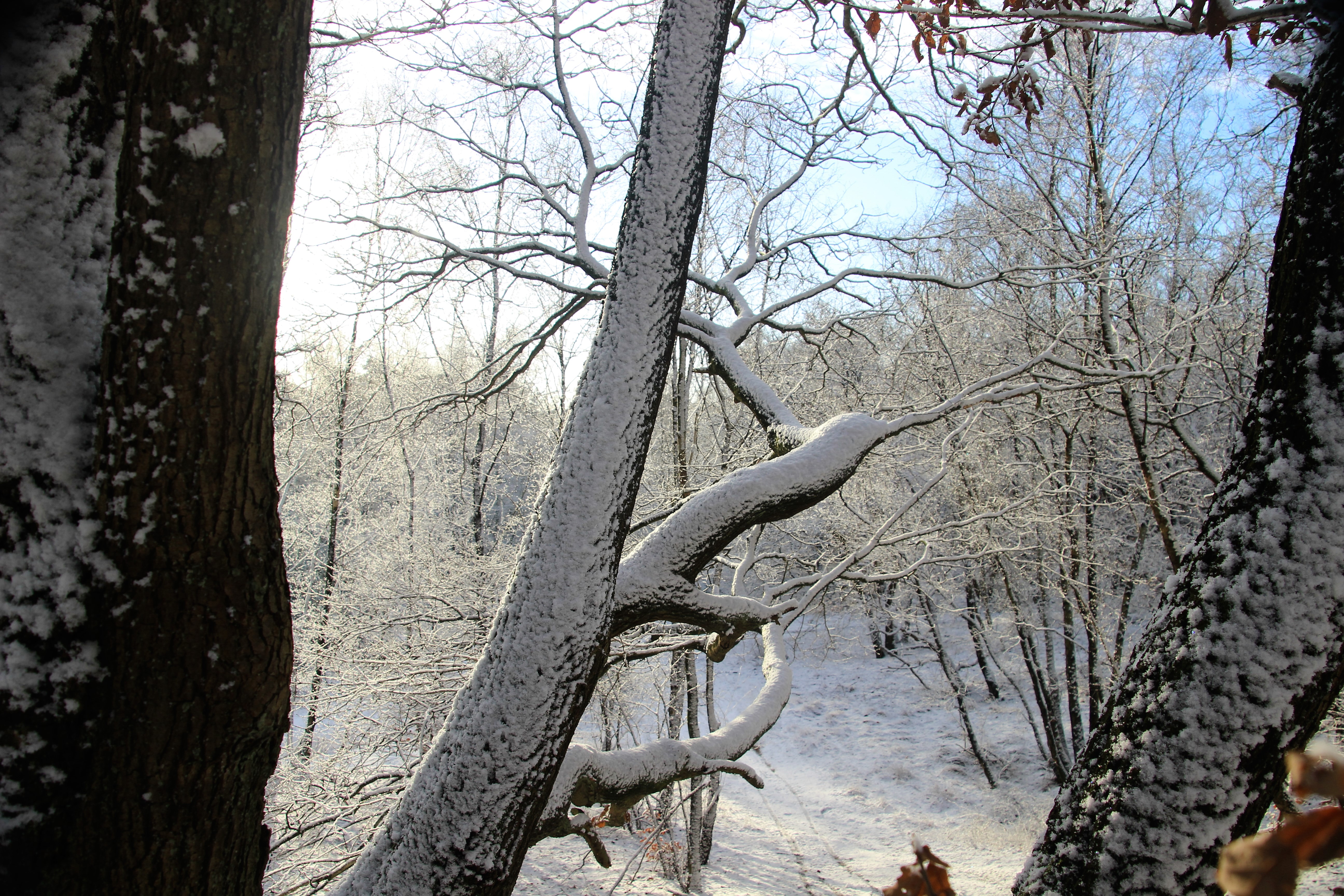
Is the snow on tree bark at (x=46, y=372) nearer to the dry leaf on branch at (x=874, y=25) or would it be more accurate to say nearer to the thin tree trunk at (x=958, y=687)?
the dry leaf on branch at (x=874, y=25)

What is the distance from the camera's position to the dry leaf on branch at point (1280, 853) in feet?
1.43

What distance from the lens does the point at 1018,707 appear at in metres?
13.4

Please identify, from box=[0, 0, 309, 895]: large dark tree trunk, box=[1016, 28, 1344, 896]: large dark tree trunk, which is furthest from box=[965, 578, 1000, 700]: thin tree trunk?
box=[0, 0, 309, 895]: large dark tree trunk

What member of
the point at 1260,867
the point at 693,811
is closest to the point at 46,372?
the point at 1260,867

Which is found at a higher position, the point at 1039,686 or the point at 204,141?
the point at 204,141

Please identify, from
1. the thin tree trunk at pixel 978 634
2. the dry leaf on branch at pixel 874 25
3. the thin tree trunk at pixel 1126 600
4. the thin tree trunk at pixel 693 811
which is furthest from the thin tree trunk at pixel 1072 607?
the dry leaf on branch at pixel 874 25

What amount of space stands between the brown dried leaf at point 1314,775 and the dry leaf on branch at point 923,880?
437mm

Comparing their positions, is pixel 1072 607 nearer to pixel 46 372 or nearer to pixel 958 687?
pixel 958 687

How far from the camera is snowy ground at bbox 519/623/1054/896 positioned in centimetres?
839

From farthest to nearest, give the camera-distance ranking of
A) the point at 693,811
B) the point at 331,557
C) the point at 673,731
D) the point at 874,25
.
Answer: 1. the point at 331,557
2. the point at 673,731
3. the point at 693,811
4. the point at 874,25

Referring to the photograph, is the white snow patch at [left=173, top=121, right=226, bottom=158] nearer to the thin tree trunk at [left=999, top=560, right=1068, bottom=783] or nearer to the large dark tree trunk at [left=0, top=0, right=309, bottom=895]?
the large dark tree trunk at [left=0, top=0, right=309, bottom=895]

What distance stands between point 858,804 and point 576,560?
1093 centimetres

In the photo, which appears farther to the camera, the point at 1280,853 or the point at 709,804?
the point at 709,804

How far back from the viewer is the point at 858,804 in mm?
10867
